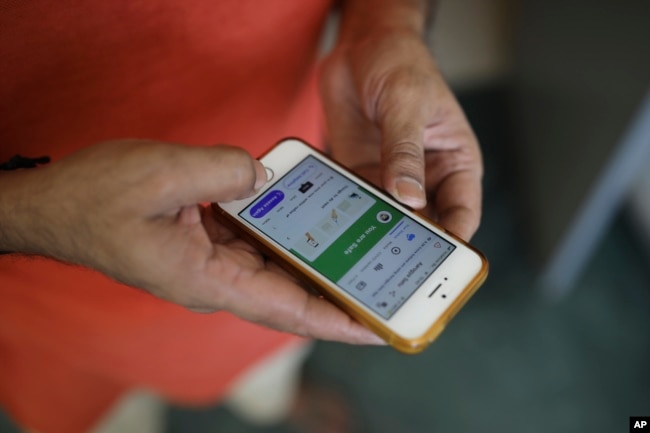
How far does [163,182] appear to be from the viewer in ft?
1.29

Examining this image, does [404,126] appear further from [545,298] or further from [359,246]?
[545,298]

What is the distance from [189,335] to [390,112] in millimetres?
→ 405

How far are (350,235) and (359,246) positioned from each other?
0.05ft

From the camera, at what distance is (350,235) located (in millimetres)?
565

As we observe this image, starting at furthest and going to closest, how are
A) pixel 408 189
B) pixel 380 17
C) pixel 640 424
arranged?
1. pixel 640 424
2. pixel 380 17
3. pixel 408 189

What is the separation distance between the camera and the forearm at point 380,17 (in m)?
0.67

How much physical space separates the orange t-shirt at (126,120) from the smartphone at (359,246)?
10cm

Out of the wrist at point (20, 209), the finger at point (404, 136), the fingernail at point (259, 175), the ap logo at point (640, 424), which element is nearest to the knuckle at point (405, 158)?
the finger at point (404, 136)

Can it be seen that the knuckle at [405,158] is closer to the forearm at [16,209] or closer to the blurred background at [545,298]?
the forearm at [16,209]

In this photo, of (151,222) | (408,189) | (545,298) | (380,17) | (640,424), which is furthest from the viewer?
(545,298)

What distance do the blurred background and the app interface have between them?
0.64 meters

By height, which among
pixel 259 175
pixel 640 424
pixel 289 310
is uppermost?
pixel 259 175

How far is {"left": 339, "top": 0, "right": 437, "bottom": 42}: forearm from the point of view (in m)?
0.67

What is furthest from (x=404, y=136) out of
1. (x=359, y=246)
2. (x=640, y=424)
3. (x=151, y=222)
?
(x=640, y=424)
